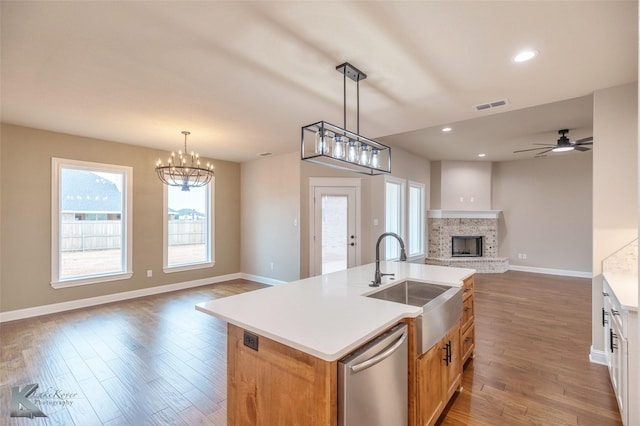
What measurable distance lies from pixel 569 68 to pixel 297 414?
310cm

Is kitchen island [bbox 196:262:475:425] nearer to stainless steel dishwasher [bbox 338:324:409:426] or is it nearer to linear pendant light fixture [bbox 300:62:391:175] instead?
stainless steel dishwasher [bbox 338:324:409:426]

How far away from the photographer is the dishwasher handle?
4.18ft

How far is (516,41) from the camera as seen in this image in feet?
6.64

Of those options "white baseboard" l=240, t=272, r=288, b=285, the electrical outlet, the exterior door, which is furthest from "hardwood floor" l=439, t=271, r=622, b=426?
"white baseboard" l=240, t=272, r=288, b=285

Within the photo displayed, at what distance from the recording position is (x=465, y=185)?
7637mm

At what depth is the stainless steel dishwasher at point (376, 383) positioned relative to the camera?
1.25m

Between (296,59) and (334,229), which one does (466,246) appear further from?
(296,59)

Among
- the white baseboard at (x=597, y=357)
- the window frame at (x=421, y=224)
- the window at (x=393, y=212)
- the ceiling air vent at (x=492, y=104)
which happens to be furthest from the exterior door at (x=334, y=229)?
the white baseboard at (x=597, y=357)

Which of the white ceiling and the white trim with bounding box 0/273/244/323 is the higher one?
the white ceiling

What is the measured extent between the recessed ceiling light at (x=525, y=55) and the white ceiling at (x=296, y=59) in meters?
0.06

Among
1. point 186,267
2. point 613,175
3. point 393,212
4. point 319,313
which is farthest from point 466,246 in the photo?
point 319,313

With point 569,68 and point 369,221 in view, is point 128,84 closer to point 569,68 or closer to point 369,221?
point 569,68

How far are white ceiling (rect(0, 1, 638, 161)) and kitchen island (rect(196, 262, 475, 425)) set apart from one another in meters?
1.73

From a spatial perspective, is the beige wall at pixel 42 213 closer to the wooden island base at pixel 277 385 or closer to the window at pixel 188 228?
the window at pixel 188 228
